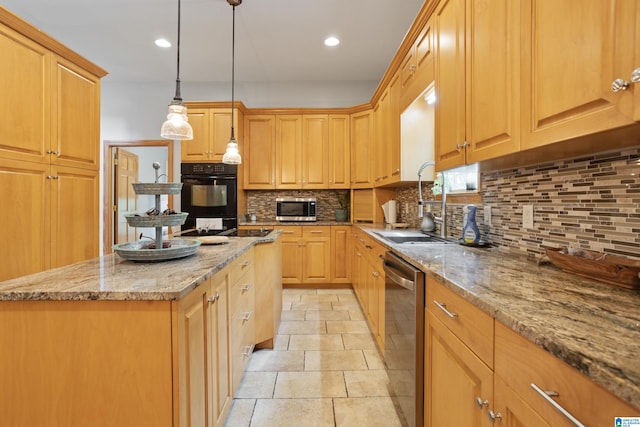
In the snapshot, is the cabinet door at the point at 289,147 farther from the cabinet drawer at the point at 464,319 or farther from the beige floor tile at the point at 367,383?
the cabinet drawer at the point at 464,319

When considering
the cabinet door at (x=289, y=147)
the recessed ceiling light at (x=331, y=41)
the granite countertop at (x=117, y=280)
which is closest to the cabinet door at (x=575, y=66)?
the granite countertop at (x=117, y=280)

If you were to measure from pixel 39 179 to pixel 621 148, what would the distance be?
3193mm

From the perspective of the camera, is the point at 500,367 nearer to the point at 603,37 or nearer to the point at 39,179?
the point at 603,37

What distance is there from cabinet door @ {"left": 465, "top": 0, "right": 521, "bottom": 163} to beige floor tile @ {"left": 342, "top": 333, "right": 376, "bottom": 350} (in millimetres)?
1696

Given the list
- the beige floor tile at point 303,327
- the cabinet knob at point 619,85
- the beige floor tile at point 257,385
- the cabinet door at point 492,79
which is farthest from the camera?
the beige floor tile at point 303,327

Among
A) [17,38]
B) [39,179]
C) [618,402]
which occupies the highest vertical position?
[17,38]

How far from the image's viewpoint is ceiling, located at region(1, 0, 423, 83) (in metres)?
2.89

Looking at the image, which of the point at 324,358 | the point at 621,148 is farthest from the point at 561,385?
the point at 324,358

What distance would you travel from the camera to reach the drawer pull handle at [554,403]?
1.74 ft

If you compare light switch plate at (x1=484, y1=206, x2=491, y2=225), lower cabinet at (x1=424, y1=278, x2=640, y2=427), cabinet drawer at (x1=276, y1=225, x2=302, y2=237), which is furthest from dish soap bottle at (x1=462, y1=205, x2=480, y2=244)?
cabinet drawer at (x1=276, y1=225, x2=302, y2=237)

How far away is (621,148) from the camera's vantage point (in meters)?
1.06

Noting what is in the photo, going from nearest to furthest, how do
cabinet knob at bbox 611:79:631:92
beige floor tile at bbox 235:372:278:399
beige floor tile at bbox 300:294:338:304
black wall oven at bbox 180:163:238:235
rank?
cabinet knob at bbox 611:79:631:92
beige floor tile at bbox 235:372:278:399
beige floor tile at bbox 300:294:338:304
black wall oven at bbox 180:163:238:235

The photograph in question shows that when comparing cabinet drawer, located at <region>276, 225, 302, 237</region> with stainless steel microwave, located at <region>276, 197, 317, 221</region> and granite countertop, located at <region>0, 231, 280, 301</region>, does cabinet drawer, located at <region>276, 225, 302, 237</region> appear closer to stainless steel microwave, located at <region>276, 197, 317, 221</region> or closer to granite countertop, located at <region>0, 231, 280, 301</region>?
stainless steel microwave, located at <region>276, 197, 317, 221</region>

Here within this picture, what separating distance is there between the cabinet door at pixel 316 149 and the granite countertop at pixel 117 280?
3.02 meters
